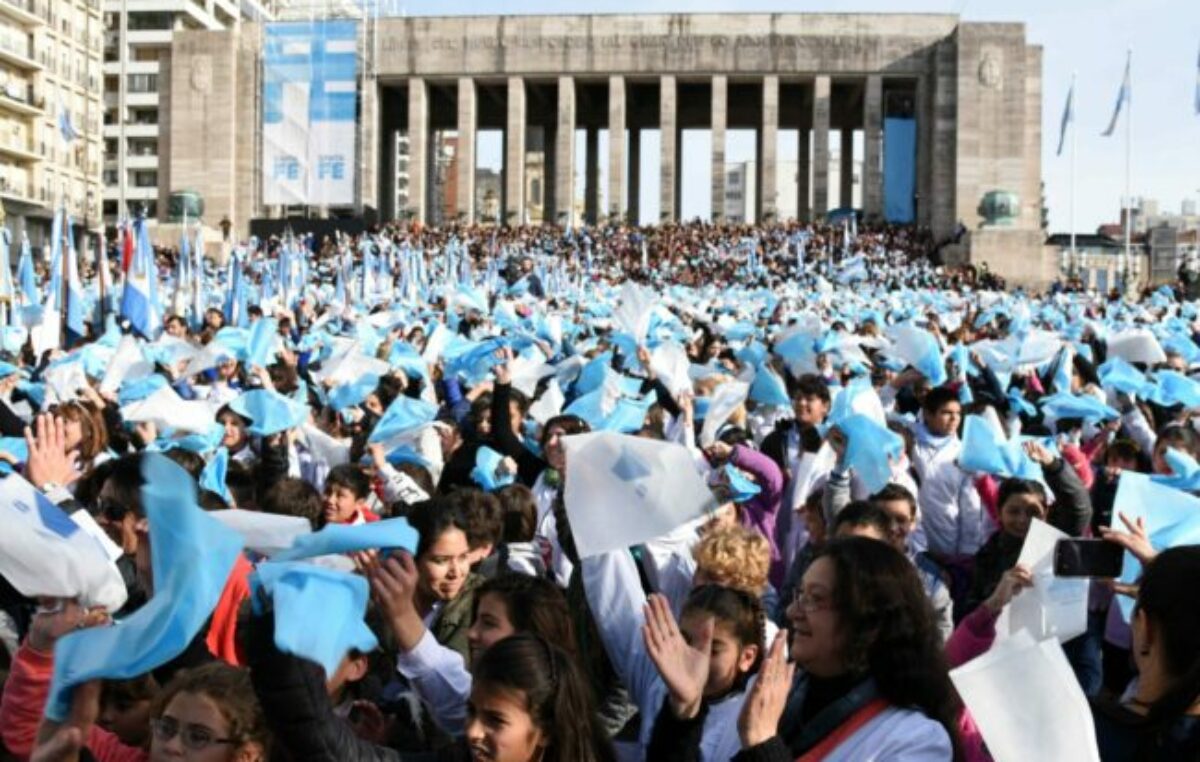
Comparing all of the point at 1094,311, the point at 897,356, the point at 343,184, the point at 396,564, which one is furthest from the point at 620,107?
the point at 396,564

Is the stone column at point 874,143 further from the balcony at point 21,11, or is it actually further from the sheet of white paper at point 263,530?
the sheet of white paper at point 263,530

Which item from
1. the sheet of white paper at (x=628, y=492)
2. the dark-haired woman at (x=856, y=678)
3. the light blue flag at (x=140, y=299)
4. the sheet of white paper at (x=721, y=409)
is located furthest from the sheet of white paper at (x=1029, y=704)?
the light blue flag at (x=140, y=299)

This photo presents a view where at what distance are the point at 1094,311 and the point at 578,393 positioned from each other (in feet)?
50.5

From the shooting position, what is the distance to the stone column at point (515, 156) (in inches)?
2594

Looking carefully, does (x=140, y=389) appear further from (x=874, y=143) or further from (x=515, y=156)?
(x=874, y=143)

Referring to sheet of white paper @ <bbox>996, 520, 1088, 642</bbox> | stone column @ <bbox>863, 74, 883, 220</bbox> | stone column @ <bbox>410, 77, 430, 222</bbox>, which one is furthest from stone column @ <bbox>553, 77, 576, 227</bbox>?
sheet of white paper @ <bbox>996, 520, 1088, 642</bbox>

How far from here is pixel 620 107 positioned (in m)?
66.2

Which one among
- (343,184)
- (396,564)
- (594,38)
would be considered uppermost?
(594,38)

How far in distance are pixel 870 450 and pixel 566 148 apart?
200 ft

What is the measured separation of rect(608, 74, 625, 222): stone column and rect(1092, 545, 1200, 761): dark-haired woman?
61962mm

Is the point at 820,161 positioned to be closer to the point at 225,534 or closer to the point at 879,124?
the point at 879,124

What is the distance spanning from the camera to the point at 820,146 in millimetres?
65562

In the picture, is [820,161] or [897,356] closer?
[897,356]

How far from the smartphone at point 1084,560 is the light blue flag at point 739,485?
299 cm
